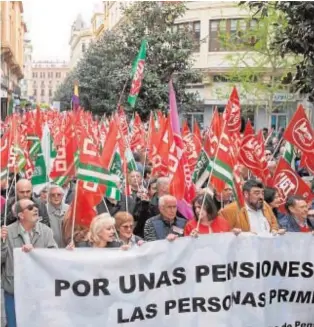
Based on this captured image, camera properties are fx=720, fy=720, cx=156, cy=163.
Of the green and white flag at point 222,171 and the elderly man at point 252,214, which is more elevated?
the green and white flag at point 222,171

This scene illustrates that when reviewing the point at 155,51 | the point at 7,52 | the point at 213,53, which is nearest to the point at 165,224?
the point at 155,51

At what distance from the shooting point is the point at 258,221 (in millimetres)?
6953

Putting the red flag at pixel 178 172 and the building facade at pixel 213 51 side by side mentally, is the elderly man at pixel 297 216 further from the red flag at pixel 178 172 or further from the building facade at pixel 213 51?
the building facade at pixel 213 51

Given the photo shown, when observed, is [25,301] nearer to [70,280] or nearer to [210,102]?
[70,280]

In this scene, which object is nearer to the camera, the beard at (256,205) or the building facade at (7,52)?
the beard at (256,205)

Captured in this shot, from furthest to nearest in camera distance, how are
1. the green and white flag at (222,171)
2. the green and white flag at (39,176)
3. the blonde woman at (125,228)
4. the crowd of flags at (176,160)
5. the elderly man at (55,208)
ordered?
the green and white flag at (39,176)
the elderly man at (55,208)
the green and white flag at (222,171)
the crowd of flags at (176,160)
the blonde woman at (125,228)

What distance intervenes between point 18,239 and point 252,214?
2458 mm

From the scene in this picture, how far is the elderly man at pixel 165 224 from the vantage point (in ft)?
21.3

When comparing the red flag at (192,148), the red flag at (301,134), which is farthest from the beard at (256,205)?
the red flag at (192,148)

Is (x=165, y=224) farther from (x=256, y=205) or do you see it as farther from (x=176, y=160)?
(x=176, y=160)

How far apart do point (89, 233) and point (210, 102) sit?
132ft

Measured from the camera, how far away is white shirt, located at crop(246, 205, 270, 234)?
6.84m

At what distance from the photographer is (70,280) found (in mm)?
5227

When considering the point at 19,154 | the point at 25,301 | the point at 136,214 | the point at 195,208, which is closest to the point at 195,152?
the point at 19,154
